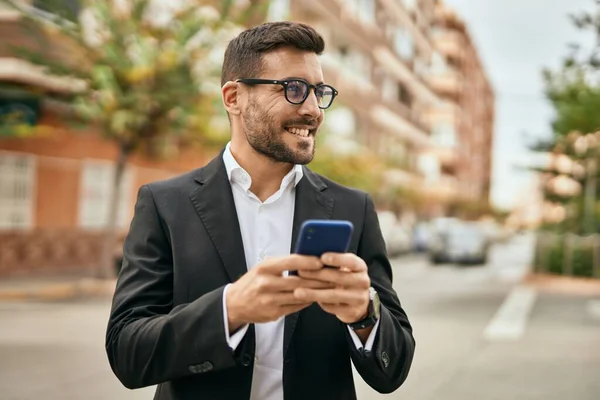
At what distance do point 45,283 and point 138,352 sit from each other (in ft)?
49.2

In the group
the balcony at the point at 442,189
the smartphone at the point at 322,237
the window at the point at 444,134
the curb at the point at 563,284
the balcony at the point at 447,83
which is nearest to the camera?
the smartphone at the point at 322,237

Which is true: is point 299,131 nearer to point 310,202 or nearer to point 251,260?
point 310,202

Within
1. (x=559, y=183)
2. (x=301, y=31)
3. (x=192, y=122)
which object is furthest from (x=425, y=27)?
(x=301, y=31)

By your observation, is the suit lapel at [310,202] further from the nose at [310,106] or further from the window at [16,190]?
the window at [16,190]

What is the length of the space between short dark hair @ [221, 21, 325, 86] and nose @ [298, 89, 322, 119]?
4.5 inches

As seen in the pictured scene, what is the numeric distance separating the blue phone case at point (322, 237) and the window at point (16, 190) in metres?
17.2

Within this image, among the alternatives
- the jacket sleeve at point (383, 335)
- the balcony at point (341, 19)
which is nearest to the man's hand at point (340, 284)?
the jacket sleeve at point (383, 335)

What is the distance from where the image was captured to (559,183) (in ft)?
90.5

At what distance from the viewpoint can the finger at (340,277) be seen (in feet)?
4.99

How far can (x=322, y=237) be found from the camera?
1.50 meters

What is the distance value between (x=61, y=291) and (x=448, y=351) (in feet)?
26.1

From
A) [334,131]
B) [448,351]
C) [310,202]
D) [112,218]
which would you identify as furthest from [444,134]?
[310,202]

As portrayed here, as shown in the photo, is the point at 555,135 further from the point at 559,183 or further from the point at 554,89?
the point at 559,183

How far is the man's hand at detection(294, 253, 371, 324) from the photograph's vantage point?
1.52m
